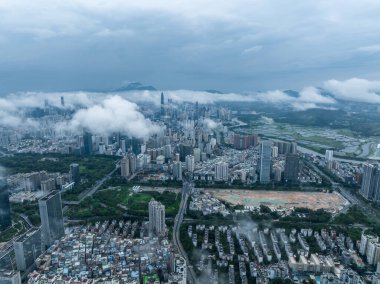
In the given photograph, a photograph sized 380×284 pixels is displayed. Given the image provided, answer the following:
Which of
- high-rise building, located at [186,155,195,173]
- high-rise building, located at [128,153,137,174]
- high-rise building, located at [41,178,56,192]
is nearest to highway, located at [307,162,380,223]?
high-rise building, located at [186,155,195,173]

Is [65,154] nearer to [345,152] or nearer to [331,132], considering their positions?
[345,152]

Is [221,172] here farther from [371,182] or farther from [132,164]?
[371,182]

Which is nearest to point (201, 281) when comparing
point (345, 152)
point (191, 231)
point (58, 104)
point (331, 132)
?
point (191, 231)

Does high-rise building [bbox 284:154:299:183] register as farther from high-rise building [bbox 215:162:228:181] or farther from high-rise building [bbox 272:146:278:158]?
high-rise building [bbox 272:146:278:158]

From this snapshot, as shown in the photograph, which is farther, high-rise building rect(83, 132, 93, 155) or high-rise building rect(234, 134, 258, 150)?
high-rise building rect(234, 134, 258, 150)

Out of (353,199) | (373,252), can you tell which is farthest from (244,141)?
(373,252)

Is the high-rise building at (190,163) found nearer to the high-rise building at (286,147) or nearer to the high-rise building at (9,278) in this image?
the high-rise building at (286,147)
